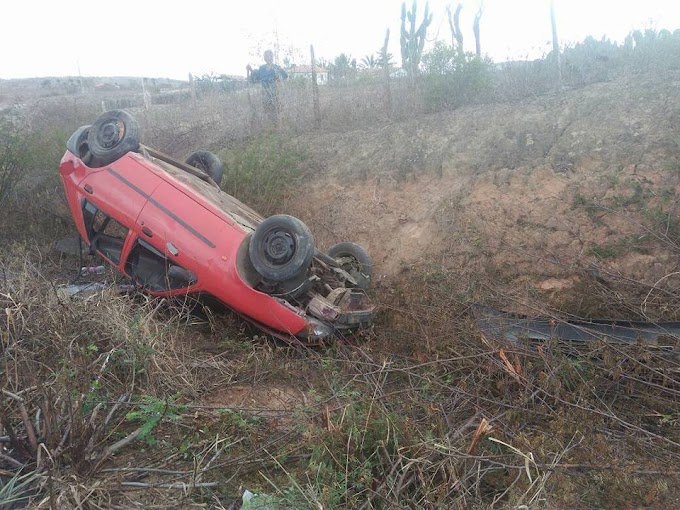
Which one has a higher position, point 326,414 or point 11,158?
point 11,158

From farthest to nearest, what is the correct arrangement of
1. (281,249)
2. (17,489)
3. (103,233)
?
(103,233), (281,249), (17,489)

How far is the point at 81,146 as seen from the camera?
6.10m

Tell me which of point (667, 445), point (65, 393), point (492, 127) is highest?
point (492, 127)

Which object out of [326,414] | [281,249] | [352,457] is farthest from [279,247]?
[352,457]

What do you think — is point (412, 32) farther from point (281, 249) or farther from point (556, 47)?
point (281, 249)

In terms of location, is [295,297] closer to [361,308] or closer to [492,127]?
[361,308]

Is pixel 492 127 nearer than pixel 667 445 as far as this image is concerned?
No

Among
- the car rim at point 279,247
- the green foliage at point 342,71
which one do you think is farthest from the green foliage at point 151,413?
the green foliage at point 342,71

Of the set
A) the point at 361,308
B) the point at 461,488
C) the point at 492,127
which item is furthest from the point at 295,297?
the point at 492,127

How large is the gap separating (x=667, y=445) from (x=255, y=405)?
106 inches

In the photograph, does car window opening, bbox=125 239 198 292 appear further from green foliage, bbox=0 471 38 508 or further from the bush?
the bush

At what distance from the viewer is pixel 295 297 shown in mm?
5305

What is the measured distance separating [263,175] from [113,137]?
304cm

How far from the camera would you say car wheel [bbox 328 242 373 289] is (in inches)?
259
